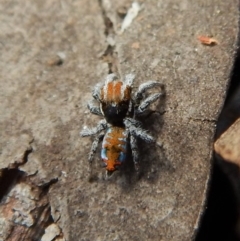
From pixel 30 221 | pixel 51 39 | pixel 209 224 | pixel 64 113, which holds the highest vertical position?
pixel 51 39

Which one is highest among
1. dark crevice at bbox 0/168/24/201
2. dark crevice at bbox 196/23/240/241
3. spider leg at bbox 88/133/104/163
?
dark crevice at bbox 0/168/24/201

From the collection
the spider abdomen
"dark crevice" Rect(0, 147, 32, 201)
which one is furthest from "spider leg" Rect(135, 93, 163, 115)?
"dark crevice" Rect(0, 147, 32, 201)

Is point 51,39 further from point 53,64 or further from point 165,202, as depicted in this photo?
point 165,202

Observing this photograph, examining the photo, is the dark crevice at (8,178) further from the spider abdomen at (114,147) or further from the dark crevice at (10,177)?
the spider abdomen at (114,147)

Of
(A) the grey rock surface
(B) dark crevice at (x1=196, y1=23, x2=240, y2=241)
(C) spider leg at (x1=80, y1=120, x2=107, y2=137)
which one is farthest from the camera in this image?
(B) dark crevice at (x1=196, y1=23, x2=240, y2=241)

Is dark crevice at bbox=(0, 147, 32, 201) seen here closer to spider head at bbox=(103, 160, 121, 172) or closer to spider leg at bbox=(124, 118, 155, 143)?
spider head at bbox=(103, 160, 121, 172)

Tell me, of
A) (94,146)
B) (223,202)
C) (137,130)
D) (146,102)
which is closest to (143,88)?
(146,102)

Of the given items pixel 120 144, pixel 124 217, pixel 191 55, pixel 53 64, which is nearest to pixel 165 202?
pixel 124 217

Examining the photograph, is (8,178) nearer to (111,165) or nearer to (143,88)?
(111,165)
